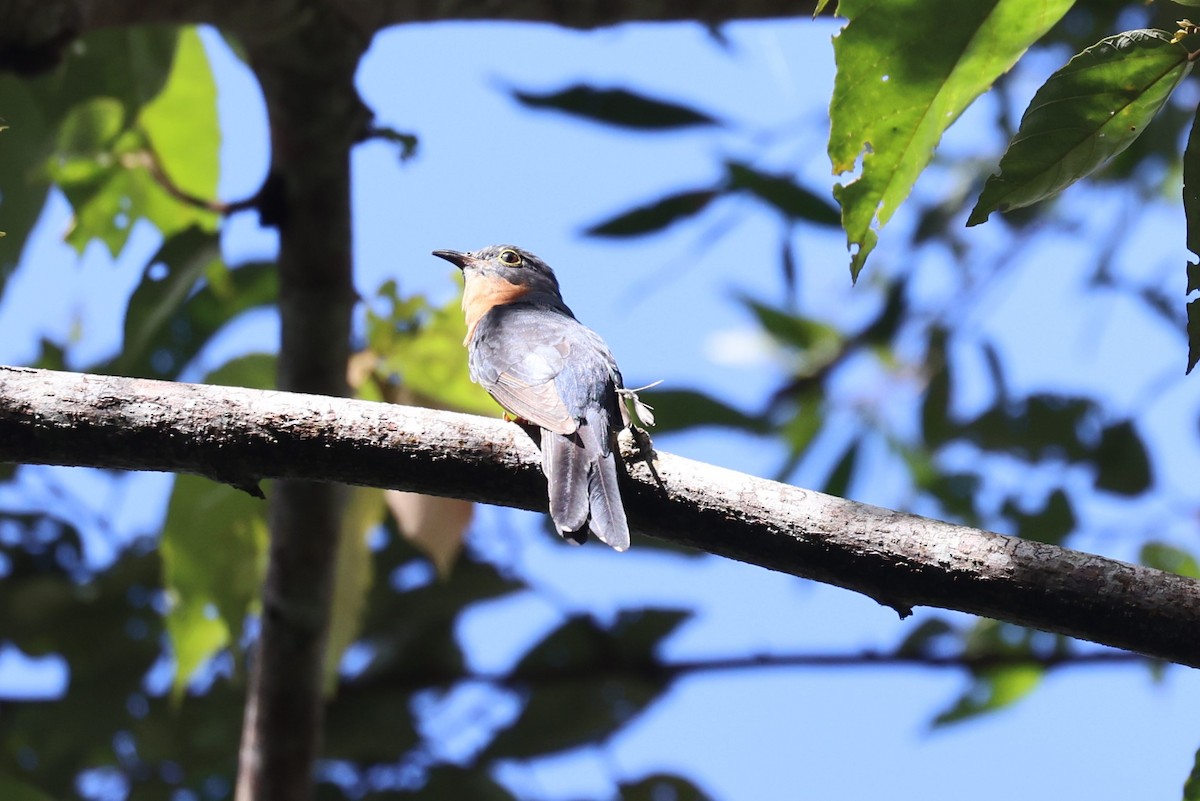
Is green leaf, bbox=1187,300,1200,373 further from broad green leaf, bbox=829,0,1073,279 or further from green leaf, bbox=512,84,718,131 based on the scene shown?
green leaf, bbox=512,84,718,131

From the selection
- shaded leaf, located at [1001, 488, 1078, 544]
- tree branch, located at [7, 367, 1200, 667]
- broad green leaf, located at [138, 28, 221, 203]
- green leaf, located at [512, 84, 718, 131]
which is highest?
green leaf, located at [512, 84, 718, 131]

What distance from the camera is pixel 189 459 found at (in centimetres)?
196

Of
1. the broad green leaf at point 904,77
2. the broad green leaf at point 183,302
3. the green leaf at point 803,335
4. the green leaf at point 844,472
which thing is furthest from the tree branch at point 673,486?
the green leaf at point 803,335

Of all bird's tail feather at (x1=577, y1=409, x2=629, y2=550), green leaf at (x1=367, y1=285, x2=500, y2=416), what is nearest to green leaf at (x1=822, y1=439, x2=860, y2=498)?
green leaf at (x1=367, y1=285, x2=500, y2=416)

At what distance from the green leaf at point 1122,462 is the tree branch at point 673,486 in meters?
3.26

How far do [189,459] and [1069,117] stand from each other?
1446mm

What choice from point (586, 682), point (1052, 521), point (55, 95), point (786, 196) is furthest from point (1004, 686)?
point (55, 95)

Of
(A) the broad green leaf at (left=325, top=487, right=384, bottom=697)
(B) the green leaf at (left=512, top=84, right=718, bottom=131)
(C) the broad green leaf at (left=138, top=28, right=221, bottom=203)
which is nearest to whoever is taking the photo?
(A) the broad green leaf at (left=325, top=487, right=384, bottom=697)

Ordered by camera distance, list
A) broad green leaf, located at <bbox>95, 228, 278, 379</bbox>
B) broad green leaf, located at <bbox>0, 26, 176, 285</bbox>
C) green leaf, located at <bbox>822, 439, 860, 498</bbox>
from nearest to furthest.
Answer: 1. broad green leaf, located at <bbox>0, 26, 176, 285</bbox>
2. broad green leaf, located at <bbox>95, 228, 278, 379</bbox>
3. green leaf, located at <bbox>822, 439, 860, 498</bbox>

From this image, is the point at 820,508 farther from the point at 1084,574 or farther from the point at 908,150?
the point at 908,150

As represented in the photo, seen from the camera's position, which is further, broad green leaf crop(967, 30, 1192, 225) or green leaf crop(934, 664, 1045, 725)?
green leaf crop(934, 664, 1045, 725)

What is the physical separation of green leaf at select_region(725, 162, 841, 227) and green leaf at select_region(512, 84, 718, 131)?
0.29m

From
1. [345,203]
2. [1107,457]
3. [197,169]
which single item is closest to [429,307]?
[345,203]

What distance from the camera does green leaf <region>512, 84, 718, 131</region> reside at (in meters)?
4.47
